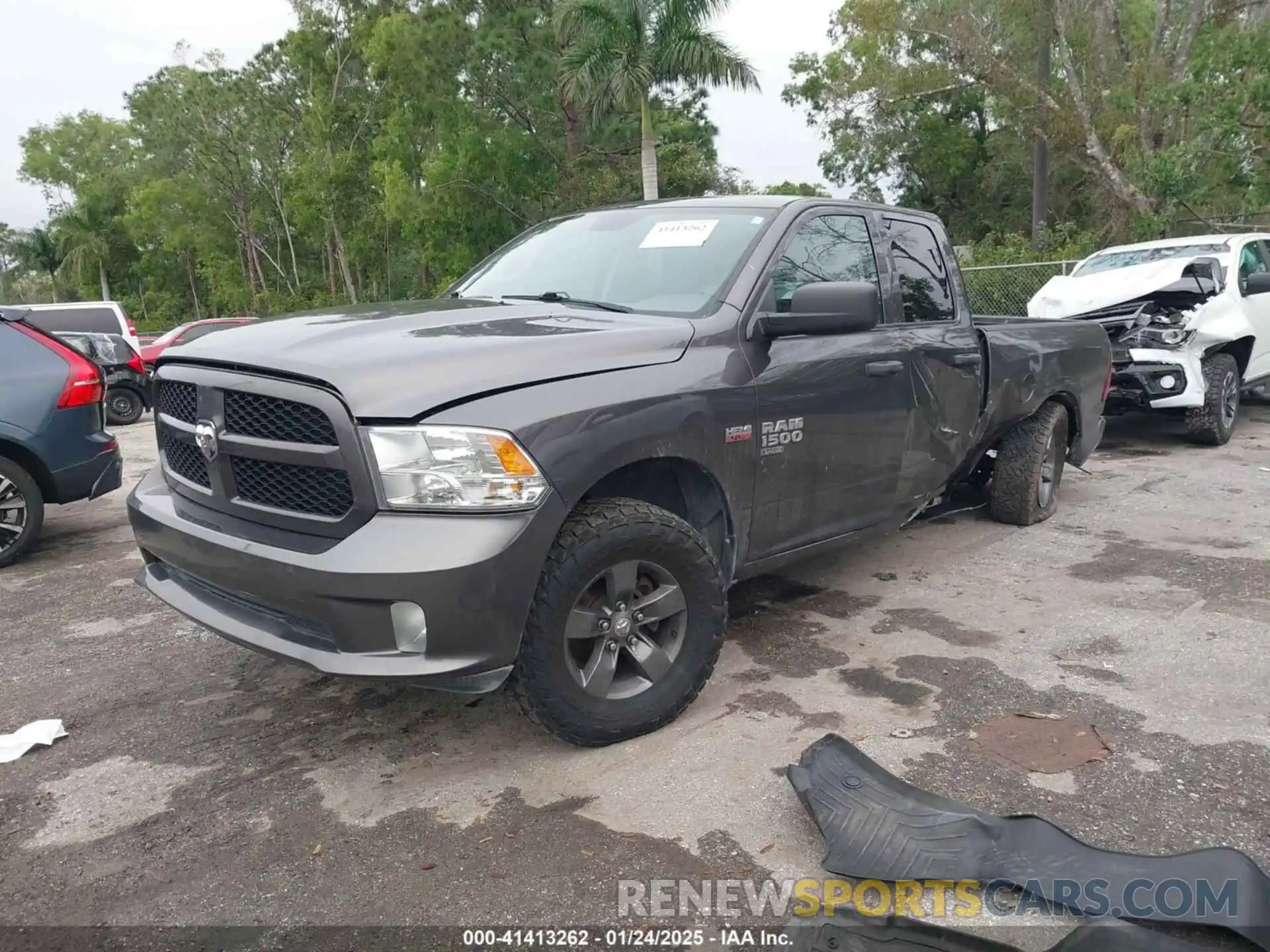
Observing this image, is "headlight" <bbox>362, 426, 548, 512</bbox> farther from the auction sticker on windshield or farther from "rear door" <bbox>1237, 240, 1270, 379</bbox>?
"rear door" <bbox>1237, 240, 1270, 379</bbox>

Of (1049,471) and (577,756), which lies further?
(1049,471)

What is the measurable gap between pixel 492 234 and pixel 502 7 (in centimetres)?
666

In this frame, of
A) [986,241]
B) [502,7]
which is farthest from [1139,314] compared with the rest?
[502,7]

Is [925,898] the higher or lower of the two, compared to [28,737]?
lower

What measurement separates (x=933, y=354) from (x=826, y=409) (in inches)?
37.8

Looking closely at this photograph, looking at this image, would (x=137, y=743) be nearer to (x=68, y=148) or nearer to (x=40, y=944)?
(x=40, y=944)

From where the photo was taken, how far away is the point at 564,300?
3.84 m

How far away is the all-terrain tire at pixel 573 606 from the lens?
285 cm

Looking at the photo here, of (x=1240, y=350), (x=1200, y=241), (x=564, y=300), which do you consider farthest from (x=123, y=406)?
(x=1240, y=350)

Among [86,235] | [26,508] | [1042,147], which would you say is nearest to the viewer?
[26,508]

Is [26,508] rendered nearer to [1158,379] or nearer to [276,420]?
[276,420]

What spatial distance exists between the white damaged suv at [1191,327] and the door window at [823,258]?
4.98 m

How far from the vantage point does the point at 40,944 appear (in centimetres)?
233

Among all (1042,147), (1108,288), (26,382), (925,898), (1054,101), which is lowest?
(925,898)
